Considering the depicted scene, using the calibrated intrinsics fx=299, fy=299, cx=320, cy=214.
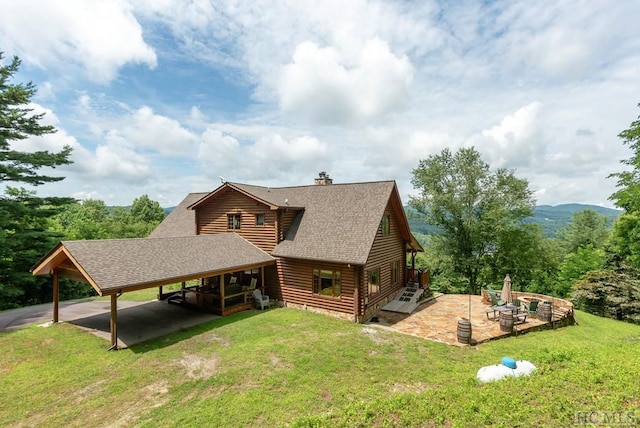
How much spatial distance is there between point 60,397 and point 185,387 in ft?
9.90

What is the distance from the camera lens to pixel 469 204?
82.1 feet

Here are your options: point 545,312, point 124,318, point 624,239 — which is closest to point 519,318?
point 545,312

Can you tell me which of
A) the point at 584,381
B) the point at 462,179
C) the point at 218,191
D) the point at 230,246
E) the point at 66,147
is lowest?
the point at 584,381

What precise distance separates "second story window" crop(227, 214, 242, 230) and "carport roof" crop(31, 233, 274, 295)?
2.00 meters

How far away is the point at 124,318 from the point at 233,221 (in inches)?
281

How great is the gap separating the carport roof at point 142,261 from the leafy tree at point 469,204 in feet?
54.5

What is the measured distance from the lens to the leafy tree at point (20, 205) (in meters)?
17.7

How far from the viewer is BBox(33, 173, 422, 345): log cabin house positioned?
11.3 m

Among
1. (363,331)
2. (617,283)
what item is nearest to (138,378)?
(363,331)

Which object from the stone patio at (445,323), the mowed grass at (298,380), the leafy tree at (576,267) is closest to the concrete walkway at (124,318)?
the mowed grass at (298,380)

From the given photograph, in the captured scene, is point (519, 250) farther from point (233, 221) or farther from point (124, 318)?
point (124, 318)

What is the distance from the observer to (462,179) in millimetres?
25297

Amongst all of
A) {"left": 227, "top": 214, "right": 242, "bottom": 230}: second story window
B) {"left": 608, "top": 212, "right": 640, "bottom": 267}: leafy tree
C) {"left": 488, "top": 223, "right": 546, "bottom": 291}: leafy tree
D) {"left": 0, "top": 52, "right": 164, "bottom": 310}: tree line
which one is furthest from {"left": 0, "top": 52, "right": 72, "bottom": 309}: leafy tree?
{"left": 608, "top": 212, "right": 640, "bottom": 267}: leafy tree

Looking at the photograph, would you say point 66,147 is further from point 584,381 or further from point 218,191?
point 584,381
